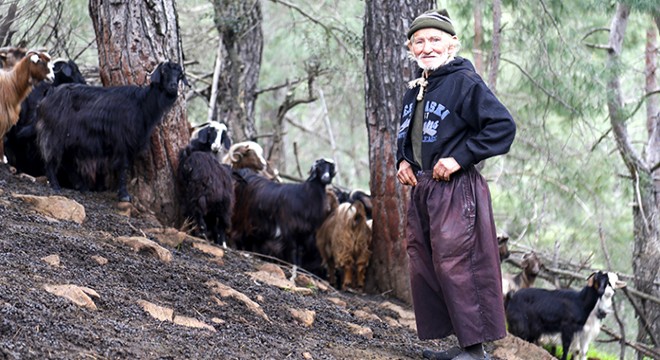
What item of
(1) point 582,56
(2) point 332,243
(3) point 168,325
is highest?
(1) point 582,56

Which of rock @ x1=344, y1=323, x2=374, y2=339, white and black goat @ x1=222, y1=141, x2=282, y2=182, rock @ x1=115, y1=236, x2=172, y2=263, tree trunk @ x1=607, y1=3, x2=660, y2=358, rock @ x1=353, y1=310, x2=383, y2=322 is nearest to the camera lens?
rock @ x1=344, y1=323, x2=374, y2=339

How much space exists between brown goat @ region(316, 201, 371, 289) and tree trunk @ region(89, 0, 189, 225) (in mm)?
1927

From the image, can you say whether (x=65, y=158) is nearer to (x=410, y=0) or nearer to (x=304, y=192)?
(x=304, y=192)

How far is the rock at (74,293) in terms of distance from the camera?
16.1ft

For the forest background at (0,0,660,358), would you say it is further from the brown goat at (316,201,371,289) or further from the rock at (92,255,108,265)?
the rock at (92,255,108,265)

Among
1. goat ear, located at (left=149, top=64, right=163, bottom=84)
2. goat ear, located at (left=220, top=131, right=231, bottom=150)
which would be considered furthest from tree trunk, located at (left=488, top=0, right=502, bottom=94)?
goat ear, located at (left=149, top=64, right=163, bottom=84)

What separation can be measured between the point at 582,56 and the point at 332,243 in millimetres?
4428

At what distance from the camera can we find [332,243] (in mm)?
10141

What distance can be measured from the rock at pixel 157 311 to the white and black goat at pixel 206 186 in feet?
11.9

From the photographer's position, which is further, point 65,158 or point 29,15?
point 29,15

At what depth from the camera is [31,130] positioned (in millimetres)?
9609

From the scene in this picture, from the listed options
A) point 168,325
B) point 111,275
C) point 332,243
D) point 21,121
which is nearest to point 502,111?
point 168,325

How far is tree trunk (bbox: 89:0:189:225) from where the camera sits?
8562 mm

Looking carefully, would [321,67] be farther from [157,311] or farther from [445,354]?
[157,311]
